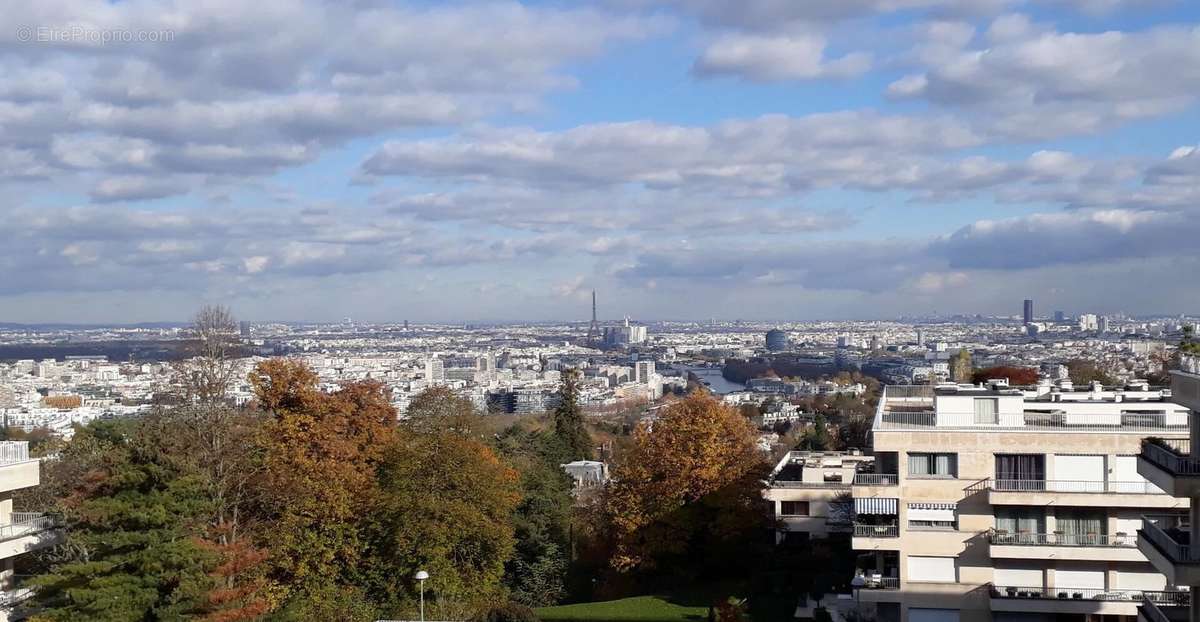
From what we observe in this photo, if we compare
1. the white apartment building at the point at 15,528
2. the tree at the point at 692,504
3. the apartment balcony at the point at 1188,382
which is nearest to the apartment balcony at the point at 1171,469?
the apartment balcony at the point at 1188,382

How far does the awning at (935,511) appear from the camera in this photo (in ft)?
65.9

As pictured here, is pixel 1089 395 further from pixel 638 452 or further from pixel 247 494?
pixel 247 494

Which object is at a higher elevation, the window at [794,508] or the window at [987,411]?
the window at [987,411]

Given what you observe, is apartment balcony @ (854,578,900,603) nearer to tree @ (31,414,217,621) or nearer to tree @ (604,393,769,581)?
tree @ (604,393,769,581)

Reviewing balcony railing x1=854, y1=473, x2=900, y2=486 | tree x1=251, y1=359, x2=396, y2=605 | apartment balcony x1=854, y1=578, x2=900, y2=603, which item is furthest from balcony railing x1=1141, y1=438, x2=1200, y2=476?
tree x1=251, y1=359, x2=396, y2=605

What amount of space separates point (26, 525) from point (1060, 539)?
19.0 metres

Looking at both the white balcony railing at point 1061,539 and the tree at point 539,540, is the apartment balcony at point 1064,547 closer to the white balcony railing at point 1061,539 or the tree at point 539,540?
the white balcony railing at point 1061,539

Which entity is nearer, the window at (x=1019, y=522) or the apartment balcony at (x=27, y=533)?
the apartment balcony at (x=27, y=533)

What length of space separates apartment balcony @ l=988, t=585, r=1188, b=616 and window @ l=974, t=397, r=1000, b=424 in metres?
3.05

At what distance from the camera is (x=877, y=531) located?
20.4 metres

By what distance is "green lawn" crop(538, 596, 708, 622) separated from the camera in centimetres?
2473

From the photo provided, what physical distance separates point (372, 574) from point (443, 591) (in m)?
1.70

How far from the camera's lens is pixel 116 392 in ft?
430

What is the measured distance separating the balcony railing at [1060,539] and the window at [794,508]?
31.4ft
